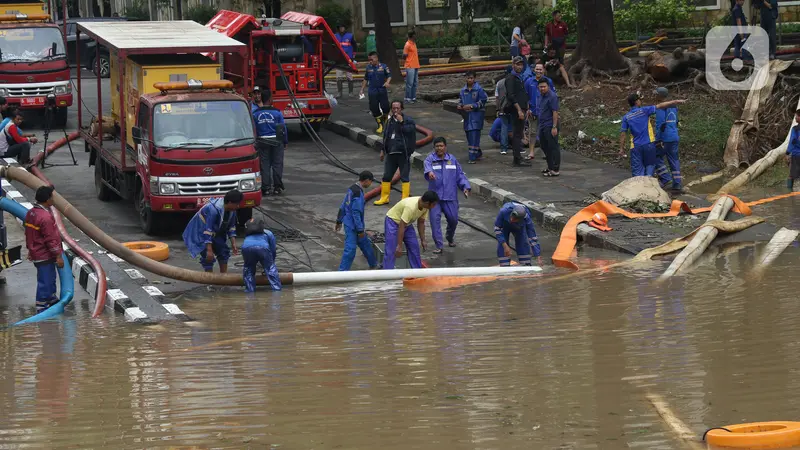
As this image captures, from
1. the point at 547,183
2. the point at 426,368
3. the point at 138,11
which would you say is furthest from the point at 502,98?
the point at 138,11

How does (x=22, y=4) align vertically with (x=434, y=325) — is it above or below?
above

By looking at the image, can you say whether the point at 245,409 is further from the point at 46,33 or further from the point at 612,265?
the point at 46,33

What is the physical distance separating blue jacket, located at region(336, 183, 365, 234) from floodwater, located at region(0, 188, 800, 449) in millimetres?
1517

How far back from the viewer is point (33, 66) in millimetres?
25562

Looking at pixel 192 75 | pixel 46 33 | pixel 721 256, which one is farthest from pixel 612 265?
pixel 46 33

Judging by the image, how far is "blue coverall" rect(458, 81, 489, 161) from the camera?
69.6ft

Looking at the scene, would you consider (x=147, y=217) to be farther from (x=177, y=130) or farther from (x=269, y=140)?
(x=269, y=140)

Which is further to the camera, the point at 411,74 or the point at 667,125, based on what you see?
the point at 411,74

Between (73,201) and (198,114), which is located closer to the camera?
(198,114)

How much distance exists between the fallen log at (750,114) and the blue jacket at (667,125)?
6.79ft

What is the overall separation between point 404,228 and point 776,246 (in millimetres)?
4567

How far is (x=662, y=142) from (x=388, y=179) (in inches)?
170

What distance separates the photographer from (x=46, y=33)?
26297 millimetres

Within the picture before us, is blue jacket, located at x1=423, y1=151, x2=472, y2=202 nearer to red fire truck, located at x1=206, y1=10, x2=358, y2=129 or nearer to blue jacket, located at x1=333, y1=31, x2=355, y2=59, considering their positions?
red fire truck, located at x1=206, y1=10, x2=358, y2=129
